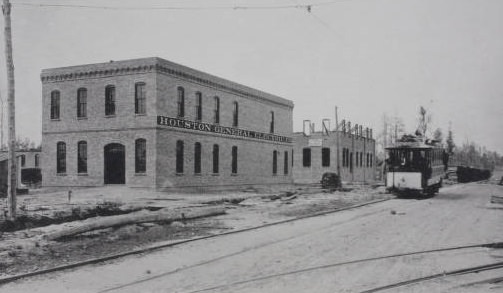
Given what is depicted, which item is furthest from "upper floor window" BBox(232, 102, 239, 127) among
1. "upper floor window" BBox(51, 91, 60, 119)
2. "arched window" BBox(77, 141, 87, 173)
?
"upper floor window" BBox(51, 91, 60, 119)

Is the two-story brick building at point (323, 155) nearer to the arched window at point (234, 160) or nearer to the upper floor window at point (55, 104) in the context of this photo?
the arched window at point (234, 160)

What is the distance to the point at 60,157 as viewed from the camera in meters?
30.6

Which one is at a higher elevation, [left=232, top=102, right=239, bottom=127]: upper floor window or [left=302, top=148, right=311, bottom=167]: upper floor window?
[left=232, top=102, right=239, bottom=127]: upper floor window

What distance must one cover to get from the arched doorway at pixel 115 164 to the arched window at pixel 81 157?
1.67 meters

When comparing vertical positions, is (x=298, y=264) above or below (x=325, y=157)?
below

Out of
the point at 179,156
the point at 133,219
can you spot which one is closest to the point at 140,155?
the point at 179,156

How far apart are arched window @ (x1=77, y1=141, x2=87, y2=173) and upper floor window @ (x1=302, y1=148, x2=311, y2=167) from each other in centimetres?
2877

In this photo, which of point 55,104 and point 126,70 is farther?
point 55,104

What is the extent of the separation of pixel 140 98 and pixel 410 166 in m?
16.0

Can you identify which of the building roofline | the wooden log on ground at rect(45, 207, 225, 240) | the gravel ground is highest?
the building roofline

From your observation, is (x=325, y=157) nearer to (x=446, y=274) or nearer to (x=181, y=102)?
(x=181, y=102)

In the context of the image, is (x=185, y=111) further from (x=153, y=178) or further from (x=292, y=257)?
(x=292, y=257)

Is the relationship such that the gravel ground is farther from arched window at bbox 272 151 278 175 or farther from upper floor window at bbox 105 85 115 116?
arched window at bbox 272 151 278 175

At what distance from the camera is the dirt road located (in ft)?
24.6
